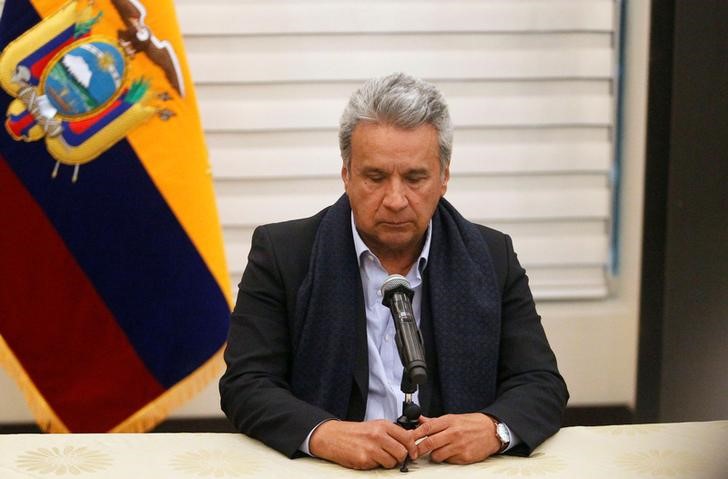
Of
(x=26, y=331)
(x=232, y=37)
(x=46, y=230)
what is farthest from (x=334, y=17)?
(x=26, y=331)

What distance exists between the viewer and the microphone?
1.74m

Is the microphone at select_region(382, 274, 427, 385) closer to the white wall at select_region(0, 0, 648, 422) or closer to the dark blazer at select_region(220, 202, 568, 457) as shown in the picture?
the dark blazer at select_region(220, 202, 568, 457)

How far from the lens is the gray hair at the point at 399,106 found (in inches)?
87.0

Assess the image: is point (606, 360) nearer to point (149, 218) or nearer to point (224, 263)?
point (224, 263)

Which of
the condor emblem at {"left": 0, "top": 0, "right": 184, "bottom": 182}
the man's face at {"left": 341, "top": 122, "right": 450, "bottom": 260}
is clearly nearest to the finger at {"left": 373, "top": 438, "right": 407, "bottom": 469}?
the man's face at {"left": 341, "top": 122, "right": 450, "bottom": 260}

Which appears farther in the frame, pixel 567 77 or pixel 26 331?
pixel 567 77

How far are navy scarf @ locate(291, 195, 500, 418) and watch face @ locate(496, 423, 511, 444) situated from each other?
24 centimetres

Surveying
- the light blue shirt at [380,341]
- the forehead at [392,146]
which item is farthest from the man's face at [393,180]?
the light blue shirt at [380,341]

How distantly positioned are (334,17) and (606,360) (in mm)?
1928

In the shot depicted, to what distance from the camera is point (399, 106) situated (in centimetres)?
221

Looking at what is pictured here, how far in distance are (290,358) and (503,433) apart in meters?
0.58

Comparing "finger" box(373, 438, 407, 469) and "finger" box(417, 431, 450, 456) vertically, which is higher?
"finger" box(373, 438, 407, 469)

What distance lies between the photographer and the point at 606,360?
435cm

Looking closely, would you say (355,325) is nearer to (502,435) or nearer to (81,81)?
(502,435)
